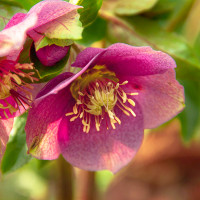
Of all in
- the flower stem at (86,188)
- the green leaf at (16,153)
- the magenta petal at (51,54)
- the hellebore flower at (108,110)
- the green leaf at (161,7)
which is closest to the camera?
the magenta petal at (51,54)

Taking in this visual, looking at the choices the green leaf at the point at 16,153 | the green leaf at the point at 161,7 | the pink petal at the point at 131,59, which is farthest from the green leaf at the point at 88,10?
the green leaf at the point at 161,7

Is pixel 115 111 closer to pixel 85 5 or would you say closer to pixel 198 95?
pixel 85 5

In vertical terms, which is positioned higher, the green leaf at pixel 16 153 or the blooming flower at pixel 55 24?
the blooming flower at pixel 55 24

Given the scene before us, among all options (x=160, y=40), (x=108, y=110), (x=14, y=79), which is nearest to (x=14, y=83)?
(x=14, y=79)

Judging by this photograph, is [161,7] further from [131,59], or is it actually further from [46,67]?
[46,67]

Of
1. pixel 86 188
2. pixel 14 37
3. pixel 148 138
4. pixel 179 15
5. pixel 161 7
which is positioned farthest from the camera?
pixel 148 138

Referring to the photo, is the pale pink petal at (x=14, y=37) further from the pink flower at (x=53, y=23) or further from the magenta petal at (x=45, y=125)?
the magenta petal at (x=45, y=125)

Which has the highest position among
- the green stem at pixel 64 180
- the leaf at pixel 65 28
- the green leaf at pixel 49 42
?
the leaf at pixel 65 28
